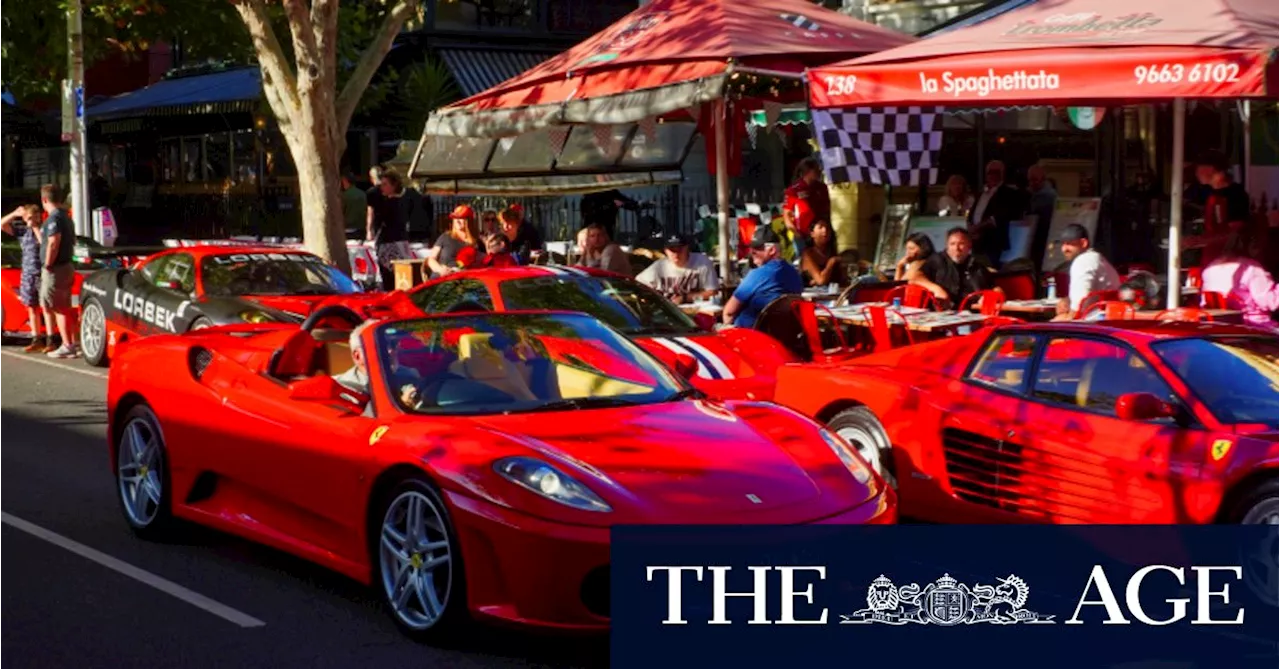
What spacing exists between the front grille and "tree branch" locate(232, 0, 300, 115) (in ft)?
50.6

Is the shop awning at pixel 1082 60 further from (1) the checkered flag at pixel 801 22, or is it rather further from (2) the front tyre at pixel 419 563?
(2) the front tyre at pixel 419 563

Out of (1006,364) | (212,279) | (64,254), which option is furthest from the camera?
(64,254)

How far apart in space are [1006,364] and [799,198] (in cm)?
1050

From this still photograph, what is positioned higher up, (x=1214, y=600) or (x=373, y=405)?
(x=373, y=405)

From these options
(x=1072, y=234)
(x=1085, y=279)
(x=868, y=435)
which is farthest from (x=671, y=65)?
(x=868, y=435)

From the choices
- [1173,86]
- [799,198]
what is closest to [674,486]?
[1173,86]

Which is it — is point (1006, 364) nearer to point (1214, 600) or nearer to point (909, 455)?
point (909, 455)

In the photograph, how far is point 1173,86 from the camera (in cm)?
1162

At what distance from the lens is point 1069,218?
18812 millimetres

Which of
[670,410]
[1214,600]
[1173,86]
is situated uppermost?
[1173,86]

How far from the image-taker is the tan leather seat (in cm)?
820

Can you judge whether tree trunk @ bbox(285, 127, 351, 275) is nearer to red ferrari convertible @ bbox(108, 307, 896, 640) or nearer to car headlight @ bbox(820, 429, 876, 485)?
red ferrari convertible @ bbox(108, 307, 896, 640)

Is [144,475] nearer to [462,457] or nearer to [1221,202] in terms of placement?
[462,457]

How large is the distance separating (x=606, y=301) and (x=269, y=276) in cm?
505
